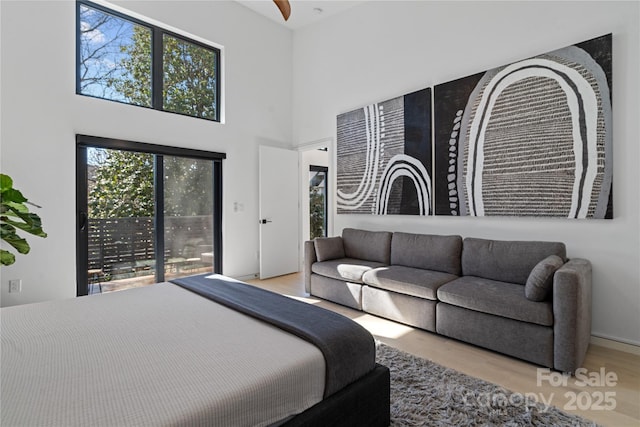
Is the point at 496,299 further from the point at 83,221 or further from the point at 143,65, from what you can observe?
the point at 143,65

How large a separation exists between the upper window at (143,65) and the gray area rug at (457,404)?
4.04 m

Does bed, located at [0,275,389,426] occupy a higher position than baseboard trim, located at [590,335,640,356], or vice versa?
bed, located at [0,275,389,426]

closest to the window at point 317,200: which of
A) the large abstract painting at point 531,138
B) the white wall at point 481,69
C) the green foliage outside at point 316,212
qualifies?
the green foliage outside at point 316,212

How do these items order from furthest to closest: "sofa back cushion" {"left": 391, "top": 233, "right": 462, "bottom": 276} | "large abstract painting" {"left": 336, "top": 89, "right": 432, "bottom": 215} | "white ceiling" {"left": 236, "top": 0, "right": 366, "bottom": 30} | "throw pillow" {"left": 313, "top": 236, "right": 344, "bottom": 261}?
"white ceiling" {"left": 236, "top": 0, "right": 366, "bottom": 30}, "throw pillow" {"left": 313, "top": 236, "right": 344, "bottom": 261}, "large abstract painting" {"left": 336, "top": 89, "right": 432, "bottom": 215}, "sofa back cushion" {"left": 391, "top": 233, "right": 462, "bottom": 276}

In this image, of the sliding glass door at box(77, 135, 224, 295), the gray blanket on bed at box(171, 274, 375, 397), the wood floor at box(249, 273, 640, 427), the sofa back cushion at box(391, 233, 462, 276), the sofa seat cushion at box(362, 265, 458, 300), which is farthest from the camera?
the sliding glass door at box(77, 135, 224, 295)

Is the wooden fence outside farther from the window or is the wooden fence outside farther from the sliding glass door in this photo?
the window

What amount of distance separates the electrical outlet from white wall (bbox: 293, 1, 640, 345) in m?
3.68

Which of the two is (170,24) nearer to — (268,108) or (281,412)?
(268,108)

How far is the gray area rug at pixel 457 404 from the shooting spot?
166 centimetres

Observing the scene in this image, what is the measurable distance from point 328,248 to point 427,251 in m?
1.22

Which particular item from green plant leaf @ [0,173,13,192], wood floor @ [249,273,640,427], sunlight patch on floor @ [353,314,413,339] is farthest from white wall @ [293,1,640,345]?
green plant leaf @ [0,173,13,192]

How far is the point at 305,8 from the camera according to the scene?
474cm

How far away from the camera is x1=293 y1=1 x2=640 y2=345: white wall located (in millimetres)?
2500

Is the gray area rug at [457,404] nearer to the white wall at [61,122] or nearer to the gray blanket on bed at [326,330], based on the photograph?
the gray blanket on bed at [326,330]
